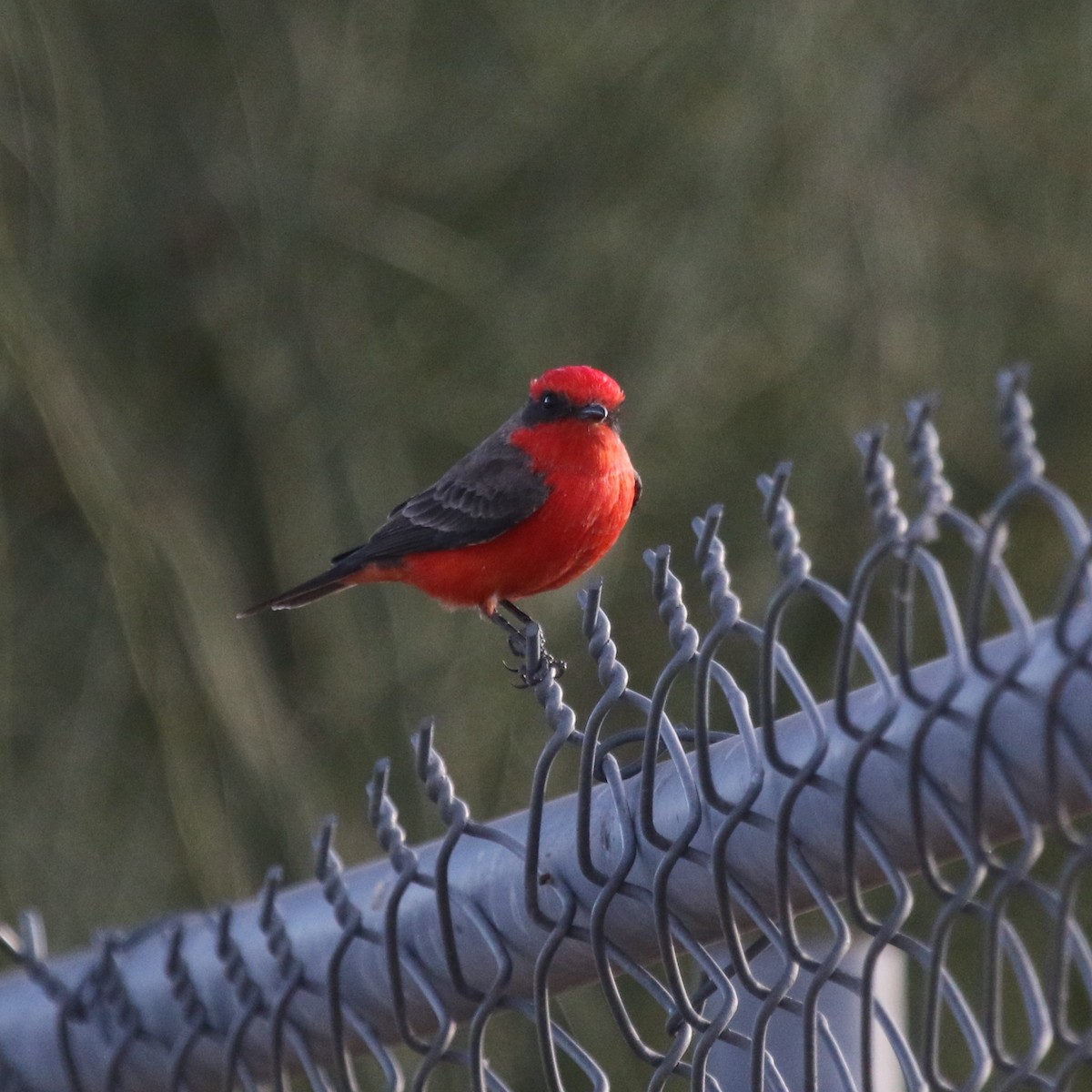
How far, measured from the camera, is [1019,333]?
13.7ft

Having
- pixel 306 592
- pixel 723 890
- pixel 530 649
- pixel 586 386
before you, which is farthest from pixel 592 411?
pixel 723 890

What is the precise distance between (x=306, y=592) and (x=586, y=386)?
30.7 inches

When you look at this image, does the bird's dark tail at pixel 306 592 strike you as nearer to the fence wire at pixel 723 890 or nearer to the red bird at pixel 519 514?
the red bird at pixel 519 514

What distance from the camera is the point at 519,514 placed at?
12.6 ft

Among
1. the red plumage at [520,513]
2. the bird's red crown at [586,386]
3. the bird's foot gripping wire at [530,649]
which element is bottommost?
the bird's foot gripping wire at [530,649]

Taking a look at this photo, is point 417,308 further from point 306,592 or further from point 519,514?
point 306,592

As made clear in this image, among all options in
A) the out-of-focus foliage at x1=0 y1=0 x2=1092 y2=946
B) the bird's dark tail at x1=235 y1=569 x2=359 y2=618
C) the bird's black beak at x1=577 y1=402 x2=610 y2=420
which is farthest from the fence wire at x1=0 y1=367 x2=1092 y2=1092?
the bird's black beak at x1=577 y1=402 x2=610 y2=420

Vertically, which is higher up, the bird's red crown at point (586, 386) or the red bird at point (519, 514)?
the bird's red crown at point (586, 386)

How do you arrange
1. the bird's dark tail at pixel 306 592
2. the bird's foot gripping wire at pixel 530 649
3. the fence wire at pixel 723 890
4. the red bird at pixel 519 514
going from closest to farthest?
the fence wire at pixel 723 890 < the bird's foot gripping wire at pixel 530 649 < the bird's dark tail at pixel 306 592 < the red bird at pixel 519 514

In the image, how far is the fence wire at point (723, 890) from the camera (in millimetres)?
1244

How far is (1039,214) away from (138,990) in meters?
2.92

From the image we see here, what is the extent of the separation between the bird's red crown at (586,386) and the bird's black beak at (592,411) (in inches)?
0.6

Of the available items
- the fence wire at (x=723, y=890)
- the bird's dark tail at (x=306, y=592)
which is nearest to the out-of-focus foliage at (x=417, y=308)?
the bird's dark tail at (x=306, y=592)

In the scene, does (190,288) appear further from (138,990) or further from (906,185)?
(138,990)
